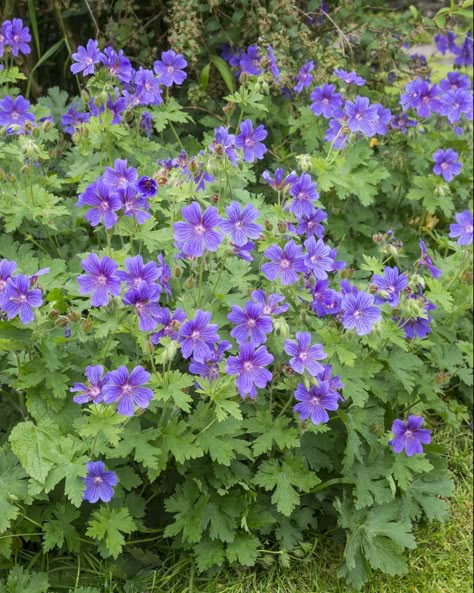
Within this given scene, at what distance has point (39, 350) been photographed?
248cm

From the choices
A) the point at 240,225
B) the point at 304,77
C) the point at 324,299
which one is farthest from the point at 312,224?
the point at 304,77

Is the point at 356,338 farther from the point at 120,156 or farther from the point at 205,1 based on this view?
the point at 205,1

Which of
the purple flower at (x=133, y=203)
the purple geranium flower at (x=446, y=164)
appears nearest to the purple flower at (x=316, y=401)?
the purple flower at (x=133, y=203)

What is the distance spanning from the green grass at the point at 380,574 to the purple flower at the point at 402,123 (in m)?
1.72

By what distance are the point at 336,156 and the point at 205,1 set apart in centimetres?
114

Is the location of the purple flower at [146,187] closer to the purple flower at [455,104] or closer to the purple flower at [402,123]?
the purple flower at [402,123]

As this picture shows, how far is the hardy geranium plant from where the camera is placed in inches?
89.4

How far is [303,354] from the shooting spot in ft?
7.59

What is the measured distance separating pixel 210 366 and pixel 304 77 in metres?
1.88

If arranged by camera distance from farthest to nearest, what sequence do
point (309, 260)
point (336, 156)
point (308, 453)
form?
point (336, 156) < point (308, 453) < point (309, 260)

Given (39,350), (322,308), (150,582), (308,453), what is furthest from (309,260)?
(150,582)

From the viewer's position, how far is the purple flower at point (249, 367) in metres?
2.22

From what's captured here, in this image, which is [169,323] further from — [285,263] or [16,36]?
[16,36]

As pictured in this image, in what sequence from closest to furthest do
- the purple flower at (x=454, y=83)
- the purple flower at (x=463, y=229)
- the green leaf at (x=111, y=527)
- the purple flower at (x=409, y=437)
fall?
the green leaf at (x=111, y=527) → the purple flower at (x=409, y=437) → the purple flower at (x=463, y=229) → the purple flower at (x=454, y=83)
